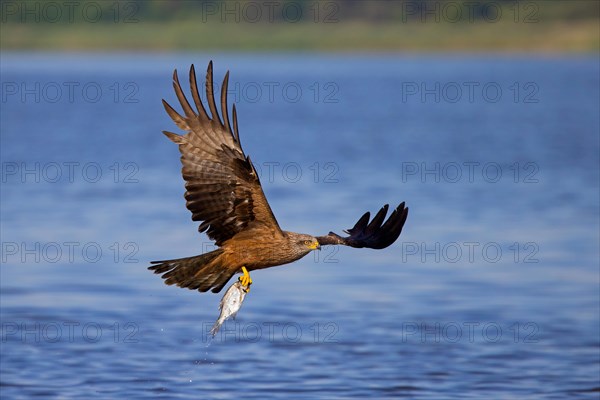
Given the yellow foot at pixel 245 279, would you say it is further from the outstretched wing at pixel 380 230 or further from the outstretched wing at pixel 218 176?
the outstretched wing at pixel 380 230

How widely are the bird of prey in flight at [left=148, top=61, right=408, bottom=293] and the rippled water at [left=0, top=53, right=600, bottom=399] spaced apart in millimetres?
2384

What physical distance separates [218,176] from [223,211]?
0.27 m

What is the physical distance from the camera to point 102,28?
9212cm

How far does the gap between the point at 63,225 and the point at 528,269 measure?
7176 millimetres

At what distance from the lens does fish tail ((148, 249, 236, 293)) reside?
27.6 feet

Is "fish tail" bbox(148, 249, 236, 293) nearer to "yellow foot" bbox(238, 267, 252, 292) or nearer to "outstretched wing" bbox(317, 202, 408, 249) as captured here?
"yellow foot" bbox(238, 267, 252, 292)

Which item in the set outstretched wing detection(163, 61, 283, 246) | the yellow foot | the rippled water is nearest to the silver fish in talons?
the yellow foot

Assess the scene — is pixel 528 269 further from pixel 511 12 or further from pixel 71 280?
pixel 511 12

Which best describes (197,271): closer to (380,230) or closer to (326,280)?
(380,230)

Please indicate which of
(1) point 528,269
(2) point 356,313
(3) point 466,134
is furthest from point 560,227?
(3) point 466,134

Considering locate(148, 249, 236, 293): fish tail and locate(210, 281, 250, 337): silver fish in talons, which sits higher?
locate(148, 249, 236, 293): fish tail

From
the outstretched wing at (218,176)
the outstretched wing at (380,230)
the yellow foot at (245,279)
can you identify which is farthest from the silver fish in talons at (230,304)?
the outstretched wing at (380,230)

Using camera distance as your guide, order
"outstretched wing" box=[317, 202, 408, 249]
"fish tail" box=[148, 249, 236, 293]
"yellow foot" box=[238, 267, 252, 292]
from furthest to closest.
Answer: "outstretched wing" box=[317, 202, 408, 249] → "yellow foot" box=[238, 267, 252, 292] → "fish tail" box=[148, 249, 236, 293]

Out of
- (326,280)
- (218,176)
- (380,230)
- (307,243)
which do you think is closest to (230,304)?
(307,243)
